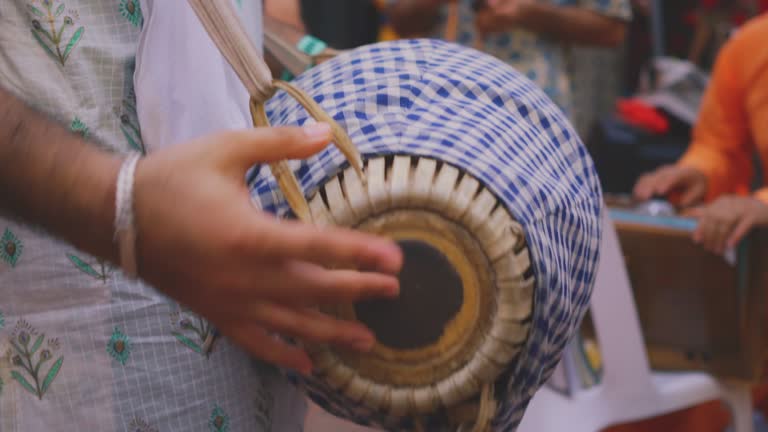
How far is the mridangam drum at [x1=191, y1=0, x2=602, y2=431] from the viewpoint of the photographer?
0.49m

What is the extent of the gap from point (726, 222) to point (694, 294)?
0.15m

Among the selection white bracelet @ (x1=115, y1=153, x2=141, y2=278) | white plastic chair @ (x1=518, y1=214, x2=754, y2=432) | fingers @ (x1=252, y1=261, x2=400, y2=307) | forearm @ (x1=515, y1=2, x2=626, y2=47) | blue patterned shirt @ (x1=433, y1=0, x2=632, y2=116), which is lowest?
white plastic chair @ (x1=518, y1=214, x2=754, y2=432)

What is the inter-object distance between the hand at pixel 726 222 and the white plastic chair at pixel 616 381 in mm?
175

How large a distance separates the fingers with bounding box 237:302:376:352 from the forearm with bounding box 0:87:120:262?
0.29ft

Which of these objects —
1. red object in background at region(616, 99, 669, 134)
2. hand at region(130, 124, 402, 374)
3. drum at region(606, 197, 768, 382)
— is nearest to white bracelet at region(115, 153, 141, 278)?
hand at region(130, 124, 402, 374)

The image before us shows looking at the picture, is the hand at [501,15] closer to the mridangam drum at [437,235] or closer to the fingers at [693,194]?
the fingers at [693,194]

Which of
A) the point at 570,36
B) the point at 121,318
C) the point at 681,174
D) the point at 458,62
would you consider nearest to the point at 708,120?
the point at 681,174

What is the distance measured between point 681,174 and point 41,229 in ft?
5.39

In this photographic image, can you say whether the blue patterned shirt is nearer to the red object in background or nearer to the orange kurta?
the orange kurta

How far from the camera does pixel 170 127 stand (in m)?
0.59

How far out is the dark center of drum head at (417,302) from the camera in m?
0.49

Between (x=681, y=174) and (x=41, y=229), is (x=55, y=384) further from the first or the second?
(x=681, y=174)

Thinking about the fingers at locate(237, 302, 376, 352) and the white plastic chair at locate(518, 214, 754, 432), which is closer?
the fingers at locate(237, 302, 376, 352)

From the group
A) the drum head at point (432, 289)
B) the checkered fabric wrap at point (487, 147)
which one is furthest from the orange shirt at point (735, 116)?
the drum head at point (432, 289)
